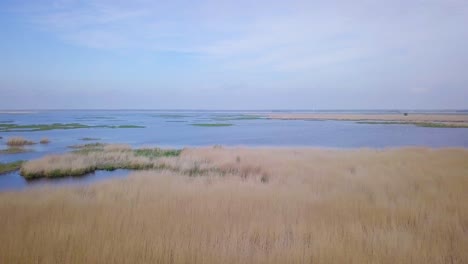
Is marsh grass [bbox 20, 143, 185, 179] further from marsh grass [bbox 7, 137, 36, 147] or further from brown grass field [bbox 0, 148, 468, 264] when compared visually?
marsh grass [bbox 7, 137, 36, 147]

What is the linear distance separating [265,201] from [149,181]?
6373mm

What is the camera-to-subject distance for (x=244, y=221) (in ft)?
25.7

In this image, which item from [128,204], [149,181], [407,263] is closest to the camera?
[407,263]

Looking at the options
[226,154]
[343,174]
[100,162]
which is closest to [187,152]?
[226,154]

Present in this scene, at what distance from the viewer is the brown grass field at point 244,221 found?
5.72 metres

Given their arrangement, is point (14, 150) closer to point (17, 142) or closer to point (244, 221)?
point (17, 142)

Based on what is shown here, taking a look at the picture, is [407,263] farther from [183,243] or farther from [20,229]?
[20,229]

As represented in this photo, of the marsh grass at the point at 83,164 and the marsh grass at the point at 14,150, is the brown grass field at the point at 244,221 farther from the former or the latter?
the marsh grass at the point at 14,150

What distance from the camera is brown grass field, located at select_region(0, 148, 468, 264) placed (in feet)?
18.8

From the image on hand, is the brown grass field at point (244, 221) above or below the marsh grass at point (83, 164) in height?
above

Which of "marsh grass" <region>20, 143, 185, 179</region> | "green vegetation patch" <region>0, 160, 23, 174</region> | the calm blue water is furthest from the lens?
the calm blue water

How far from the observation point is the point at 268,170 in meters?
16.7

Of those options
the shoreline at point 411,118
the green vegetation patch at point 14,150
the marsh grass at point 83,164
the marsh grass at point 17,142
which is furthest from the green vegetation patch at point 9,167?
the shoreline at point 411,118

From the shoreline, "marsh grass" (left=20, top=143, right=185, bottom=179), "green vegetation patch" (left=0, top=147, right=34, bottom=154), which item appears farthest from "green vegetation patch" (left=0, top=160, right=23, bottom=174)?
the shoreline
